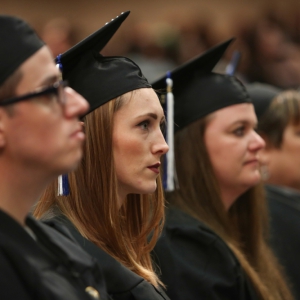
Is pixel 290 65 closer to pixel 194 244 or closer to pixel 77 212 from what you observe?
pixel 194 244

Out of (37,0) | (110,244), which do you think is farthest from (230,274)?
(37,0)

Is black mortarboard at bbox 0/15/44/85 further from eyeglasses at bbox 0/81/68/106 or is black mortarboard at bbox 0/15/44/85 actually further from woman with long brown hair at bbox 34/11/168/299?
woman with long brown hair at bbox 34/11/168/299

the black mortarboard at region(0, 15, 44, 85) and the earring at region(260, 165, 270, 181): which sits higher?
the black mortarboard at region(0, 15, 44, 85)

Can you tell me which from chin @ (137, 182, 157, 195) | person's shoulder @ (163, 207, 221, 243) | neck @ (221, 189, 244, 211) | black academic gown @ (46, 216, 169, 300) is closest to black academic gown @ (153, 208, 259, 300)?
person's shoulder @ (163, 207, 221, 243)

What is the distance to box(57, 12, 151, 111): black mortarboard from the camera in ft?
7.64

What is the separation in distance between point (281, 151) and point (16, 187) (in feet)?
9.66

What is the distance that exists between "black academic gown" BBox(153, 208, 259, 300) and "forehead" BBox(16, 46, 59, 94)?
1494 millimetres

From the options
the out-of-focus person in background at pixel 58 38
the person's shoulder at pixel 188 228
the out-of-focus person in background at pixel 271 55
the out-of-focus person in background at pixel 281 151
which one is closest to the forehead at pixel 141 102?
the person's shoulder at pixel 188 228

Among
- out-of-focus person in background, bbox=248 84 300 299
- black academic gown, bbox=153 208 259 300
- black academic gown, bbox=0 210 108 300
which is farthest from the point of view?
out-of-focus person in background, bbox=248 84 300 299

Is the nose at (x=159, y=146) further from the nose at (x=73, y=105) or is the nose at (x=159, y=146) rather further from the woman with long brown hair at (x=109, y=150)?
the nose at (x=73, y=105)

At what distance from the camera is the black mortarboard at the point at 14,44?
1497 millimetres

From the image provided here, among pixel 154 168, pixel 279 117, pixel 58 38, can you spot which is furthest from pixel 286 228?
pixel 58 38

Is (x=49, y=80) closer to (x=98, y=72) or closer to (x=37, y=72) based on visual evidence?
(x=37, y=72)

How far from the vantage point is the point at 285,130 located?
4156mm
